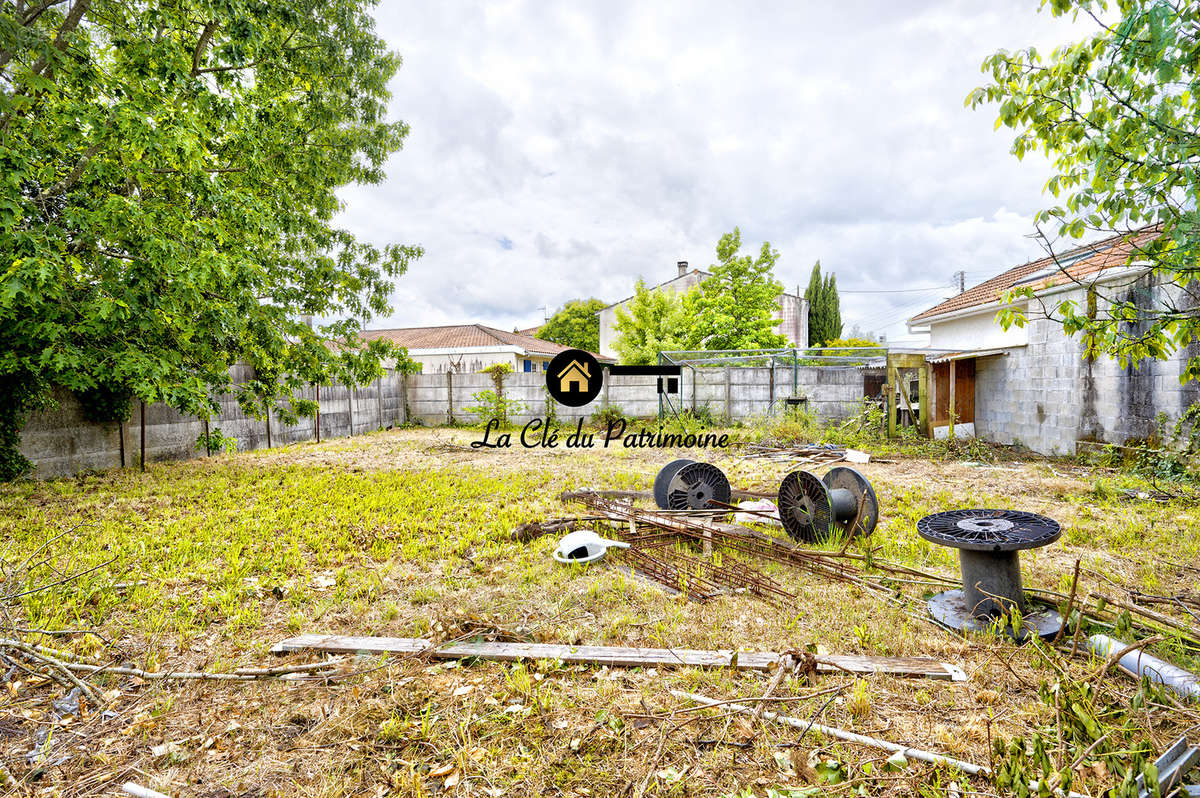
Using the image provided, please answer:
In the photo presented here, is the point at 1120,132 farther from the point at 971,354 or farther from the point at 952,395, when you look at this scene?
the point at 952,395

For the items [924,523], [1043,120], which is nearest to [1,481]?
[924,523]

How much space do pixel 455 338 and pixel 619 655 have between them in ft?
73.2

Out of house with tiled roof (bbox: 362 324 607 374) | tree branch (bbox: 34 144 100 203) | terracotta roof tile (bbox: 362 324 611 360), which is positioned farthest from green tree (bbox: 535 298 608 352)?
tree branch (bbox: 34 144 100 203)

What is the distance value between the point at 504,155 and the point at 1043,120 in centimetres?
1049

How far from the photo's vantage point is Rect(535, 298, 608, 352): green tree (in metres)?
33.5

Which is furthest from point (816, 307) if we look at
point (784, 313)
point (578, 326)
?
point (578, 326)

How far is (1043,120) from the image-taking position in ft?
8.71

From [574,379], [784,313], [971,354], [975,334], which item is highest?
[784,313]

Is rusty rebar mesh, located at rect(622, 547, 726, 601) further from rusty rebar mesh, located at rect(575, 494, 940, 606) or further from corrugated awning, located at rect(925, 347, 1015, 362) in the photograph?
corrugated awning, located at rect(925, 347, 1015, 362)

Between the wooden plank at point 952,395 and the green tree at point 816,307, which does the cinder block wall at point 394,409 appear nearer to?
the wooden plank at point 952,395

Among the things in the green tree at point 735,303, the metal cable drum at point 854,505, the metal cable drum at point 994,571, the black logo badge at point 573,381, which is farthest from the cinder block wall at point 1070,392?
the green tree at point 735,303

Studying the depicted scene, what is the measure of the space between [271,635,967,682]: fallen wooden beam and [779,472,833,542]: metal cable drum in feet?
5.08

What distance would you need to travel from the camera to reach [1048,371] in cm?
792

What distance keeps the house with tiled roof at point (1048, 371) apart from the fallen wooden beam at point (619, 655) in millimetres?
2287
